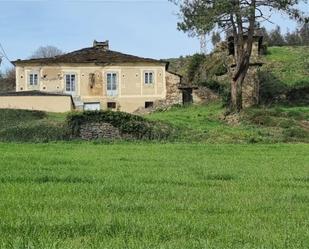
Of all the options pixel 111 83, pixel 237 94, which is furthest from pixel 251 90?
pixel 111 83

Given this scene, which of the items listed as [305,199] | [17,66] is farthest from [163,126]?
[17,66]

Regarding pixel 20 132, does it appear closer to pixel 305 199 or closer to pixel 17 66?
pixel 305 199

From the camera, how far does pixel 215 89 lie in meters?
60.7

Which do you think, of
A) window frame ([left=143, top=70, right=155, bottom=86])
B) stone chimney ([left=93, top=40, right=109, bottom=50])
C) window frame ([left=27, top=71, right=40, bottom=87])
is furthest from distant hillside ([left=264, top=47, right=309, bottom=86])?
window frame ([left=27, top=71, right=40, bottom=87])

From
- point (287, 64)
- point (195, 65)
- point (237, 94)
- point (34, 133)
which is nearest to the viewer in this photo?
point (34, 133)

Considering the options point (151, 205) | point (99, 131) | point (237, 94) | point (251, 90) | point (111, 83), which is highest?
point (111, 83)

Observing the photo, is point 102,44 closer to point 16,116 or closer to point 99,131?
point 16,116

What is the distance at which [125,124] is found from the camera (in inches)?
1293

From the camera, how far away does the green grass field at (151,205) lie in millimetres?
6652

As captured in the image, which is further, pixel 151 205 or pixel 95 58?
pixel 95 58

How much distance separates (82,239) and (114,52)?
202 feet

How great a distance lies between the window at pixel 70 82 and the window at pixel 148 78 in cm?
735

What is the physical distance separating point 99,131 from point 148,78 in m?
33.9

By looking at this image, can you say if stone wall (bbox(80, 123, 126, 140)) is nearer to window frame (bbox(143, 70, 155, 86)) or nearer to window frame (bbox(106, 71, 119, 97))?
window frame (bbox(106, 71, 119, 97))
